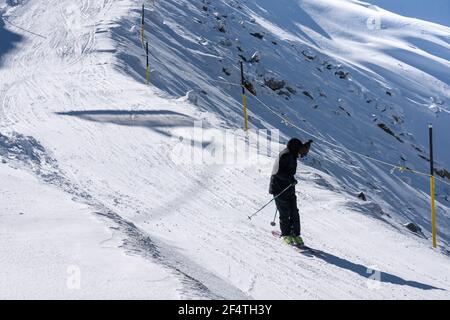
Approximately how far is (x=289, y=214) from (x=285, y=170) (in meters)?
0.70

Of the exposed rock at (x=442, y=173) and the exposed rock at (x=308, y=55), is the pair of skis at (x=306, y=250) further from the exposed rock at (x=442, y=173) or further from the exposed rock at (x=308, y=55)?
the exposed rock at (x=308, y=55)

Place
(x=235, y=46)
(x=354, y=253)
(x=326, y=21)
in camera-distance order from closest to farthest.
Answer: (x=354, y=253) → (x=235, y=46) → (x=326, y=21)

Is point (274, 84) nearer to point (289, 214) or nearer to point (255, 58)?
point (255, 58)

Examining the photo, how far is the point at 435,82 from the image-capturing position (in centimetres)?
5656

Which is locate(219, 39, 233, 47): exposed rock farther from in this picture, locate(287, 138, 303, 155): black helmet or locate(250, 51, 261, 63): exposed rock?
locate(287, 138, 303, 155): black helmet

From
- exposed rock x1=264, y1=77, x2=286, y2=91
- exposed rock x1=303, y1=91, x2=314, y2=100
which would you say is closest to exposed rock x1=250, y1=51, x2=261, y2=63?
exposed rock x1=264, y1=77, x2=286, y2=91

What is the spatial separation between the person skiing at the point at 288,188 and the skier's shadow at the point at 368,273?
533 millimetres

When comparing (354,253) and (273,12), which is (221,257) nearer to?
(354,253)

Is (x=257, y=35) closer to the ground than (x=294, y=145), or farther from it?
farther from it

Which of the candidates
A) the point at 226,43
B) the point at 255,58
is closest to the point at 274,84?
the point at 255,58

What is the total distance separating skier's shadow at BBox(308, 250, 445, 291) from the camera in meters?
7.58

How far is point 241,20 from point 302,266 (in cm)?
3709


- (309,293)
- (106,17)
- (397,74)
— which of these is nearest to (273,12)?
(397,74)

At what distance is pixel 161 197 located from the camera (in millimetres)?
11281
